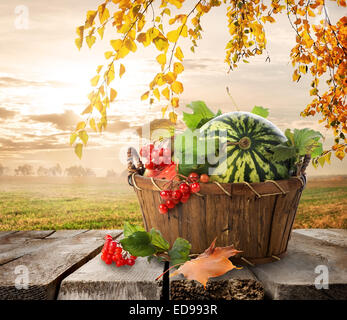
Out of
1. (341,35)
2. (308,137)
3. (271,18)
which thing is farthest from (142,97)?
(341,35)

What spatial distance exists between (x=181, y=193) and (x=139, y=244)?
34cm

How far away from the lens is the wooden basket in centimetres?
173

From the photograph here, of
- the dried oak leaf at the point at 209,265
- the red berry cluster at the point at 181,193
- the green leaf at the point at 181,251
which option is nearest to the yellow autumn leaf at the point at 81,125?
the red berry cluster at the point at 181,193

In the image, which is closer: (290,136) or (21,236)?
(290,136)

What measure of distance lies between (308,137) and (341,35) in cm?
190

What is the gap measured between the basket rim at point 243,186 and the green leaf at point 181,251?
0.25m

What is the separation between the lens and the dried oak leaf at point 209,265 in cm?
157

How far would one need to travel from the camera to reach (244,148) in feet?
5.99

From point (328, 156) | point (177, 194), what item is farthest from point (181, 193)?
point (328, 156)

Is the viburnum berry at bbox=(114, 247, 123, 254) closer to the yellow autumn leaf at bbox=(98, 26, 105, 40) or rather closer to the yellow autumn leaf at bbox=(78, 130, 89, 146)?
the yellow autumn leaf at bbox=(78, 130, 89, 146)

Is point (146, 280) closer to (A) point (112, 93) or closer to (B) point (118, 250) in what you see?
(B) point (118, 250)
